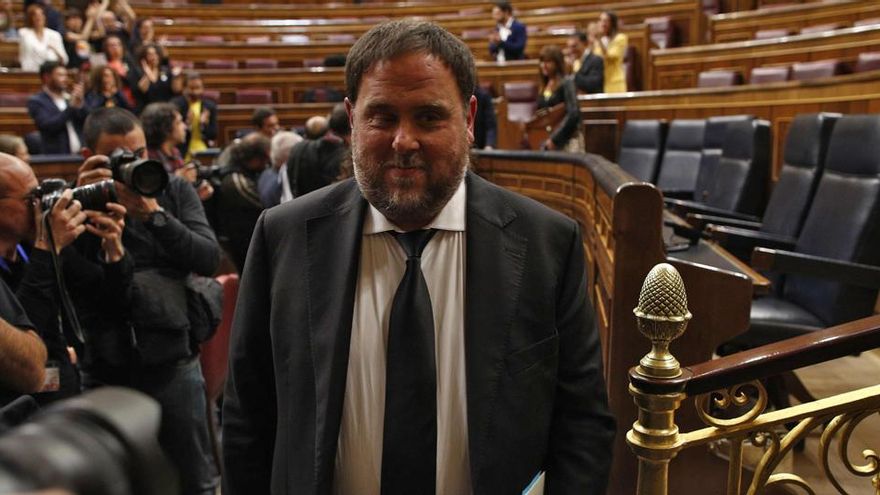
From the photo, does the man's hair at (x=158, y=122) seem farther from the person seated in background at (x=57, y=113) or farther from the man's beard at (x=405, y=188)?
the person seated in background at (x=57, y=113)

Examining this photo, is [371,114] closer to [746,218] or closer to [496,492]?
[496,492]

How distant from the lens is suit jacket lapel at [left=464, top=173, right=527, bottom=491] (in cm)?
81

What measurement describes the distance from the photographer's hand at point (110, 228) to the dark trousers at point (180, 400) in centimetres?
26

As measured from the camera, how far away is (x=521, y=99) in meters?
5.66

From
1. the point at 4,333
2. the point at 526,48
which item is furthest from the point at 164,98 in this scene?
the point at 4,333

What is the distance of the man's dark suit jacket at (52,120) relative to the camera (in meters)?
3.79

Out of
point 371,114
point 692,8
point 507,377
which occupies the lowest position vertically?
point 507,377

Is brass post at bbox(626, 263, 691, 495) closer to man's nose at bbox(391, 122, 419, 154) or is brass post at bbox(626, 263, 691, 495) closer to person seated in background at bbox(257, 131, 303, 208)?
man's nose at bbox(391, 122, 419, 154)

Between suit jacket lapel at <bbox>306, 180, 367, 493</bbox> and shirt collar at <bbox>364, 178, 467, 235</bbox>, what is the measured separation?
1 centimetres

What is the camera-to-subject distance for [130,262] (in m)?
1.41

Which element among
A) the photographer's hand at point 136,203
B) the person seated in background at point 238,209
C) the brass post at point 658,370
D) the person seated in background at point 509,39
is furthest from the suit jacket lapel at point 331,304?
the person seated in background at point 509,39

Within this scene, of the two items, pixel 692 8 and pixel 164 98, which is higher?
pixel 692 8

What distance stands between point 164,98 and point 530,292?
419 centimetres

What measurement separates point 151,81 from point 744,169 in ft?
11.7
